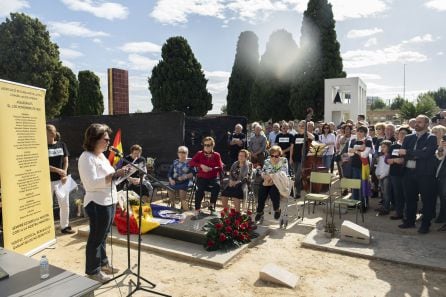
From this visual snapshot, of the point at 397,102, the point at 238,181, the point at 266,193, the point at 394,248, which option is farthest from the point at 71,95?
the point at 397,102

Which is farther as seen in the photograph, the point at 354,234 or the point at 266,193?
the point at 266,193

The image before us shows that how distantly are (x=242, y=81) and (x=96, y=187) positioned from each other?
29122 mm

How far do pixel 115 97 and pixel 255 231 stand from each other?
13599mm

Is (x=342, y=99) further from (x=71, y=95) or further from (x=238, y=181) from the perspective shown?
(x=71, y=95)

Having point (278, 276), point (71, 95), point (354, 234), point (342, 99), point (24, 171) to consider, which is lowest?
point (278, 276)

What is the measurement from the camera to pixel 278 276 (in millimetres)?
4148

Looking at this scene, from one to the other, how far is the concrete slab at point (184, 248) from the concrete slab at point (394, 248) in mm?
1044

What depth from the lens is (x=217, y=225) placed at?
17.4 feet

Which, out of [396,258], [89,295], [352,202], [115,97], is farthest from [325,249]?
[115,97]

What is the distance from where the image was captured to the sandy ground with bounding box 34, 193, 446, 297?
3959mm

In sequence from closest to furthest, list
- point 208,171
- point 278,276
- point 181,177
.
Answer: point 278,276
point 208,171
point 181,177

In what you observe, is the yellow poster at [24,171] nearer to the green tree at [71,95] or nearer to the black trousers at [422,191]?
the black trousers at [422,191]

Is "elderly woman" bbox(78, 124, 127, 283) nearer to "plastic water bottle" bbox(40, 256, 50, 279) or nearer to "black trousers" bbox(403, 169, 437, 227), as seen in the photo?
"plastic water bottle" bbox(40, 256, 50, 279)

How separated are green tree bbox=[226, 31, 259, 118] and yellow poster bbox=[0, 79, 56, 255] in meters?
27.4
